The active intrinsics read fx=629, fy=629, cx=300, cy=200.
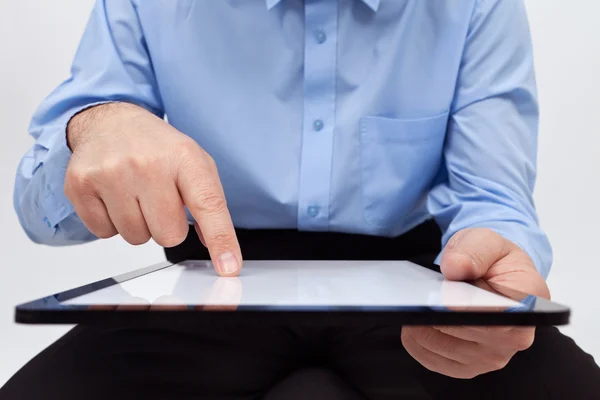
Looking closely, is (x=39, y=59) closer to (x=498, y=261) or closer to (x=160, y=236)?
(x=160, y=236)

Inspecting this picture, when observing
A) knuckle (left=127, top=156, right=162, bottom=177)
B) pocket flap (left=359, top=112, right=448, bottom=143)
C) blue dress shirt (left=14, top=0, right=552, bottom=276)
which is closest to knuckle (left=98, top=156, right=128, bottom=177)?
knuckle (left=127, top=156, right=162, bottom=177)

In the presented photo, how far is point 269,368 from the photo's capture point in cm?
71

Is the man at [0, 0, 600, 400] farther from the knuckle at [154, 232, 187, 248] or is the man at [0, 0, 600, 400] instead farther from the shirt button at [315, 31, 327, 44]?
the knuckle at [154, 232, 187, 248]

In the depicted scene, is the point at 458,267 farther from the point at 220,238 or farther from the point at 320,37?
the point at 320,37

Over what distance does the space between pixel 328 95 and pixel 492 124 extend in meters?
0.22

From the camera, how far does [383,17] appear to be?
796 mm

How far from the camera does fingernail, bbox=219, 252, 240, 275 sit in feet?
1.81

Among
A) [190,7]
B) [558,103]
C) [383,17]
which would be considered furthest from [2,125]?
[558,103]

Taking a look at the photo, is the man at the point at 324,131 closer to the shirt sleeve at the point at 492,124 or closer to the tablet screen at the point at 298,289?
the shirt sleeve at the point at 492,124

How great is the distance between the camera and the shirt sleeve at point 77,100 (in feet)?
2.36

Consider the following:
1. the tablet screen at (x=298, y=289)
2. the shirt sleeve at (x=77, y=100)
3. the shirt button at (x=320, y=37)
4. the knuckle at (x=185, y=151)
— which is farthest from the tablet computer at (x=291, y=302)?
the shirt button at (x=320, y=37)

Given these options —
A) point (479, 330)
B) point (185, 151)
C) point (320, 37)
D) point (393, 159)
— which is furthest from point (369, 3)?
point (479, 330)

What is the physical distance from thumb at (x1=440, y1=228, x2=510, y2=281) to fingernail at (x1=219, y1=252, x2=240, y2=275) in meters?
0.18

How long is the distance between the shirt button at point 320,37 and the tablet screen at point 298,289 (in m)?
0.30
